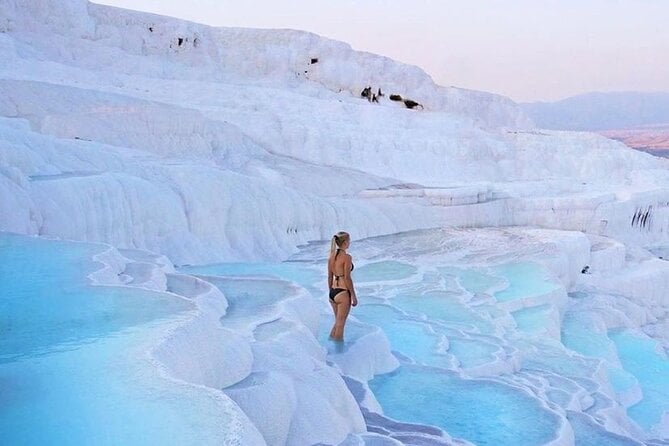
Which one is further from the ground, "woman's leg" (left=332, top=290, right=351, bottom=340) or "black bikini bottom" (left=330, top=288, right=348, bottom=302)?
"black bikini bottom" (left=330, top=288, right=348, bottom=302)

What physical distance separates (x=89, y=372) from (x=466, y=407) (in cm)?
293

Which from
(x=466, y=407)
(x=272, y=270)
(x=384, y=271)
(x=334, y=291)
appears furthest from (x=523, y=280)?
(x=334, y=291)

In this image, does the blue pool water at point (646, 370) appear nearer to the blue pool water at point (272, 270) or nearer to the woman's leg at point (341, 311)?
the woman's leg at point (341, 311)

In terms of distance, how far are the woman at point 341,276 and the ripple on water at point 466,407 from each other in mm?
595

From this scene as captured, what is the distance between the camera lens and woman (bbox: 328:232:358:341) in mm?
5328

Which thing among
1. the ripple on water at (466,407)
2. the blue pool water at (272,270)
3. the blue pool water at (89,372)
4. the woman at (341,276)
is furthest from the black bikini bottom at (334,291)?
the blue pool water at (272,270)

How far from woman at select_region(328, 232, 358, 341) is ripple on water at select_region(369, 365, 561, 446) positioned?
0.60m

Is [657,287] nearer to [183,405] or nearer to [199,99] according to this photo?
[199,99]

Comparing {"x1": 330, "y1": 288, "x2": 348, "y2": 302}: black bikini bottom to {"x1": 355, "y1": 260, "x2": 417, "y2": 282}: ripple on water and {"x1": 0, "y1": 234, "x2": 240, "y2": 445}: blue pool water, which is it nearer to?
{"x1": 0, "y1": 234, "x2": 240, "y2": 445}: blue pool water

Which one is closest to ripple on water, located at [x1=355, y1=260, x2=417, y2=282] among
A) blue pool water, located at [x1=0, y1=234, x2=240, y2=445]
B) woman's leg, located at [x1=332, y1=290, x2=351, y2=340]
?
woman's leg, located at [x1=332, y1=290, x2=351, y2=340]

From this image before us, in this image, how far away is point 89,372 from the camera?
3205mm

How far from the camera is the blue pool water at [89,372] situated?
2.76 m

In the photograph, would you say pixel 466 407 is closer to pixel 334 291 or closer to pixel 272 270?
pixel 334 291

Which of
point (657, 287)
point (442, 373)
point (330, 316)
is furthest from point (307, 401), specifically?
point (657, 287)
